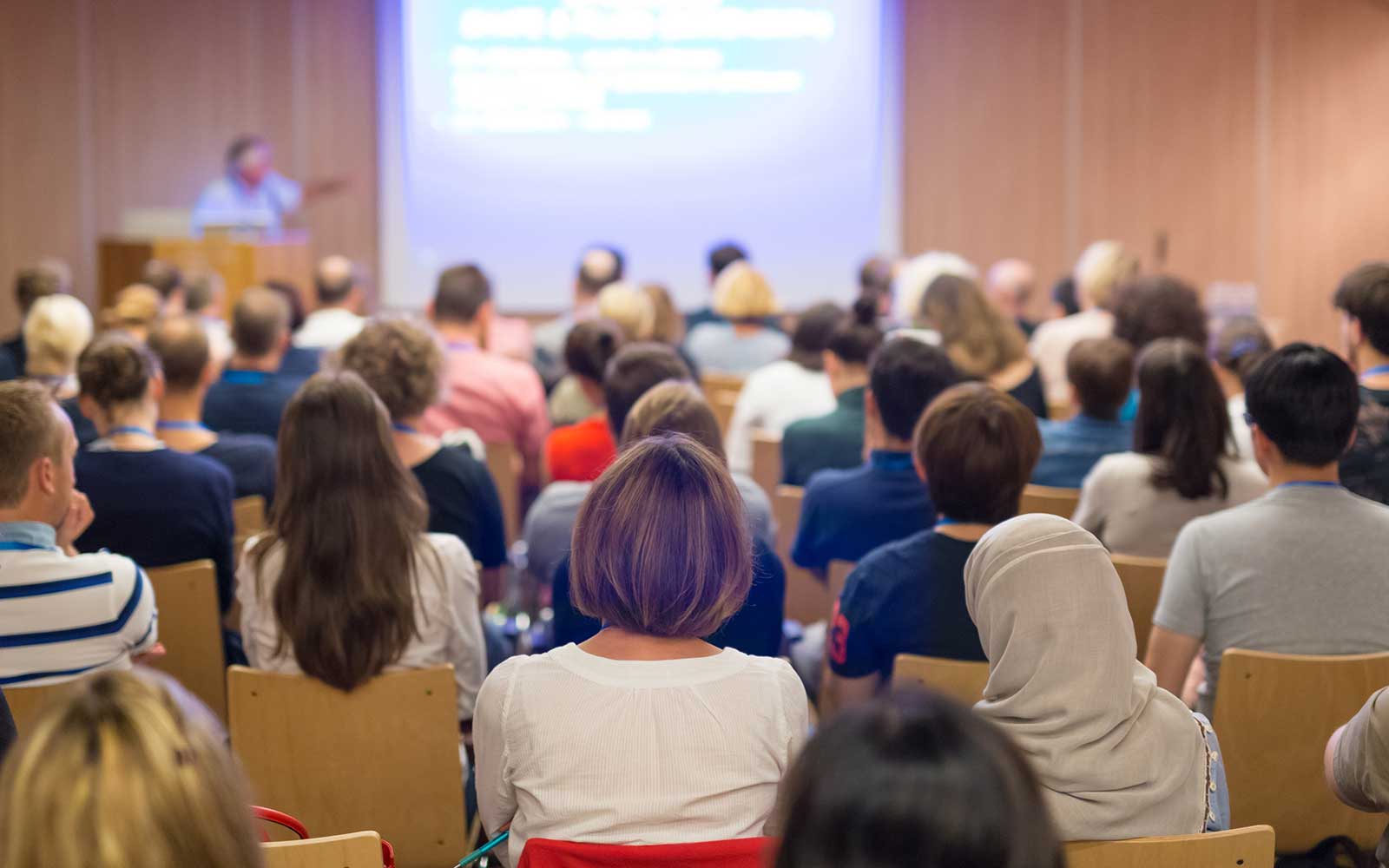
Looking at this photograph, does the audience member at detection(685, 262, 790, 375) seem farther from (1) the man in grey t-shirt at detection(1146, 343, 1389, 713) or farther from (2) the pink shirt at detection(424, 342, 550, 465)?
(1) the man in grey t-shirt at detection(1146, 343, 1389, 713)

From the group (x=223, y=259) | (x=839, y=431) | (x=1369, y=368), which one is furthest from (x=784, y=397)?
(x=223, y=259)

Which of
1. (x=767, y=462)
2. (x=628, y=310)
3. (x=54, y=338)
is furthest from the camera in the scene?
(x=628, y=310)

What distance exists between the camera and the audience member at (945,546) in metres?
2.68

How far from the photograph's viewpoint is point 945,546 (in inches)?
105

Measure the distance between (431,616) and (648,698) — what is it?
103 centimetres

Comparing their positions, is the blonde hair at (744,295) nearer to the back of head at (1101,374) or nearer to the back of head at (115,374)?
the back of head at (1101,374)

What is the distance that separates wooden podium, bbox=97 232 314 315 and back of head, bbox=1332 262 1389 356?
520 cm

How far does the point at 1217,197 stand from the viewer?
10422 mm

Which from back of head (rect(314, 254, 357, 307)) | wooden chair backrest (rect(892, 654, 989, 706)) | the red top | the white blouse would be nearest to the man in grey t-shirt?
wooden chair backrest (rect(892, 654, 989, 706))

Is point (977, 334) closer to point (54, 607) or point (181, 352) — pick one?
point (181, 352)

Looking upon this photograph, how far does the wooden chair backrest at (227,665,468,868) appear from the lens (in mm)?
2453

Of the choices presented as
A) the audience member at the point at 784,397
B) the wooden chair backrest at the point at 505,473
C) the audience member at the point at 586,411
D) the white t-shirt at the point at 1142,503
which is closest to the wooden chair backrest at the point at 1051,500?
the white t-shirt at the point at 1142,503

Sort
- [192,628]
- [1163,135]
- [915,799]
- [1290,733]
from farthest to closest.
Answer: [1163,135]
[192,628]
[1290,733]
[915,799]

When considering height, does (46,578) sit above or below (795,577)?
above
